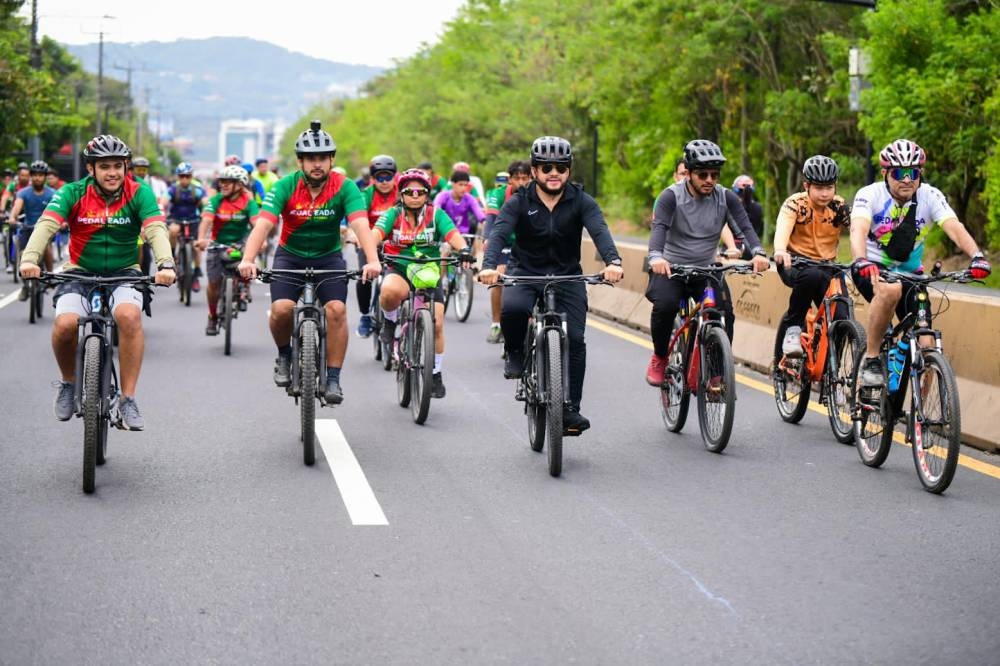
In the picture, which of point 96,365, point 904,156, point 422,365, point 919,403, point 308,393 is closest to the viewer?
point 96,365

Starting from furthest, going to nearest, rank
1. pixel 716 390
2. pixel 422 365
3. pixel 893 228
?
pixel 422 365 < pixel 716 390 < pixel 893 228

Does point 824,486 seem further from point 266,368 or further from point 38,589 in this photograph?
point 266,368

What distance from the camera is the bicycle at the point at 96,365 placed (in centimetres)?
765

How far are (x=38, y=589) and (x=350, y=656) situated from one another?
1511 millimetres

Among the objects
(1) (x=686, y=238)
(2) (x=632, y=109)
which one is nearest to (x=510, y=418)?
(1) (x=686, y=238)

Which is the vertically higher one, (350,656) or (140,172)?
(140,172)

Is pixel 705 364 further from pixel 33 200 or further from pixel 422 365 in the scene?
pixel 33 200

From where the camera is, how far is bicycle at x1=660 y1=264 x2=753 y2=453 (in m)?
9.12

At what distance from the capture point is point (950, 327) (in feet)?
34.5

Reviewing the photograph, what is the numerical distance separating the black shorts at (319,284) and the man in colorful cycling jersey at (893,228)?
3.15 m

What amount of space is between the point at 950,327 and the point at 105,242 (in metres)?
5.72

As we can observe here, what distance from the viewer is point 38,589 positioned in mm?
5863

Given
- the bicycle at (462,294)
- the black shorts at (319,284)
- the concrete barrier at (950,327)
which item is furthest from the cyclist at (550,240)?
the bicycle at (462,294)

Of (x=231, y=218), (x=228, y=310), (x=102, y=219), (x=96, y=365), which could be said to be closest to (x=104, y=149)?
(x=102, y=219)
